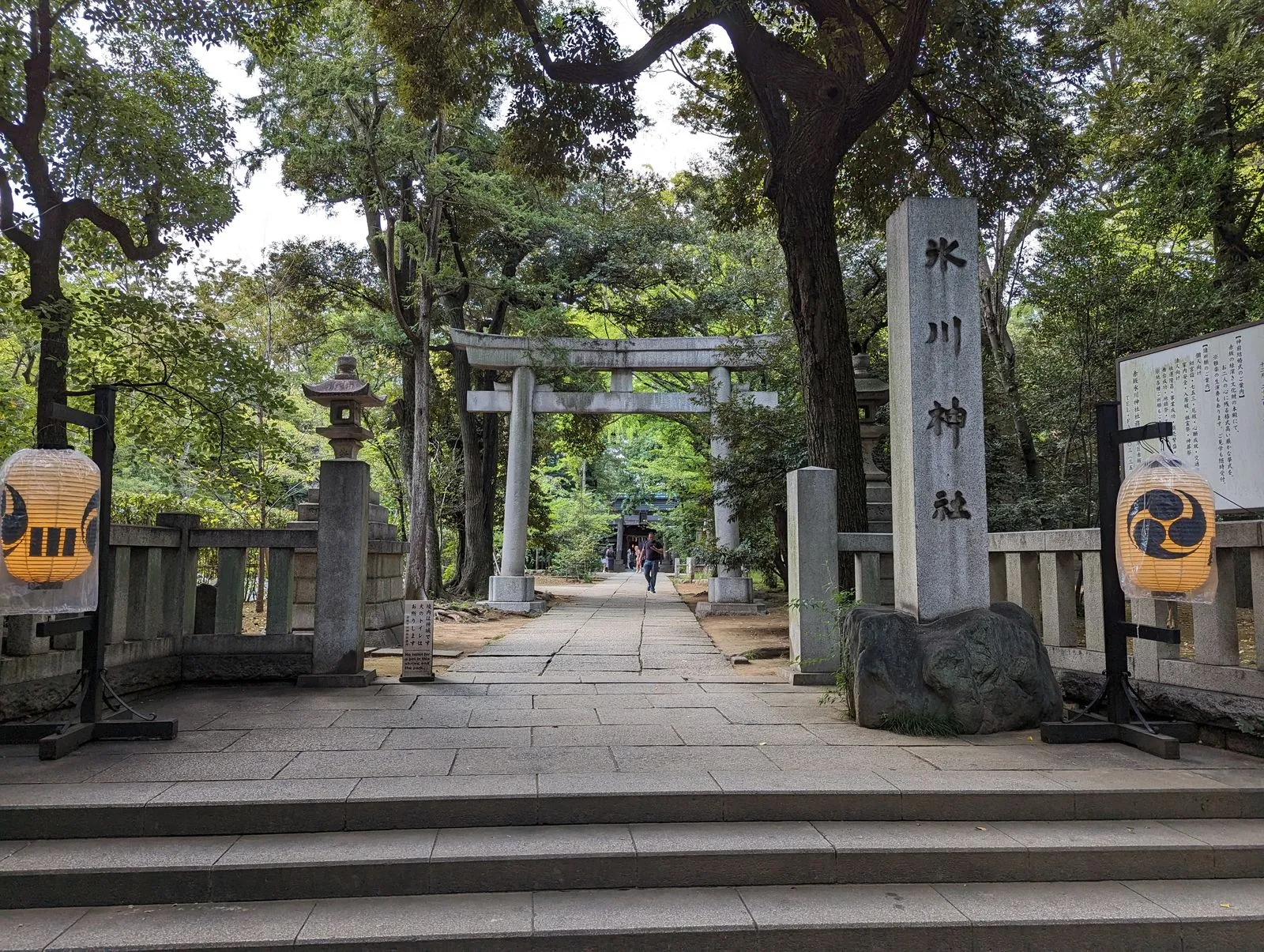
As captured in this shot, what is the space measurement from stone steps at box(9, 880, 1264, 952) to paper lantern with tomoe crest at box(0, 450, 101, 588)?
181cm

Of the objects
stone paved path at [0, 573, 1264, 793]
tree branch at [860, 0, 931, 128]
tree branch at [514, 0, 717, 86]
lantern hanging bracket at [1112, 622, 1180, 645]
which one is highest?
tree branch at [514, 0, 717, 86]

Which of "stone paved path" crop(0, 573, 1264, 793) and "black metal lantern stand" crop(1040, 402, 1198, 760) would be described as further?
"black metal lantern stand" crop(1040, 402, 1198, 760)

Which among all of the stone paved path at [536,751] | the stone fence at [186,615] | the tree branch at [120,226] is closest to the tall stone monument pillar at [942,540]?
the stone paved path at [536,751]

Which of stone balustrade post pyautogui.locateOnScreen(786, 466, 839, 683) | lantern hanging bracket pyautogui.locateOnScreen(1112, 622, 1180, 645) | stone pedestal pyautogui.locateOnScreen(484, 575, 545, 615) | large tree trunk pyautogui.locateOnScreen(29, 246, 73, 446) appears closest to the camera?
lantern hanging bracket pyautogui.locateOnScreen(1112, 622, 1180, 645)

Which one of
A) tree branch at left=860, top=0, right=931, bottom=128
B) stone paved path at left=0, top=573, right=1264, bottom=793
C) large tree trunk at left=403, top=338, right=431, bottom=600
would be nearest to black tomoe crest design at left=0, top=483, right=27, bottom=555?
stone paved path at left=0, top=573, right=1264, bottom=793

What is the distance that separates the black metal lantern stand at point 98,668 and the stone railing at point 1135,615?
18.7 feet

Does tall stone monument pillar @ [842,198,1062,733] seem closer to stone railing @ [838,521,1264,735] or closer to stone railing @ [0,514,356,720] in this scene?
stone railing @ [838,521,1264,735]

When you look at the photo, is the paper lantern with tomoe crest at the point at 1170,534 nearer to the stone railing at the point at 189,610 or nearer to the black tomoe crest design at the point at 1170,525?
the black tomoe crest design at the point at 1170,525

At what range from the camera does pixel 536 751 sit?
4680 mm

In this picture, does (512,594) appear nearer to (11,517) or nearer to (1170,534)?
(11,517)

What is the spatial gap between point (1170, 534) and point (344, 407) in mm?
7658

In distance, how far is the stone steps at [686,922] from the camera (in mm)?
3000

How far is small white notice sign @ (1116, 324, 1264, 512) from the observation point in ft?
16.7

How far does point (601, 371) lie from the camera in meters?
18.1
